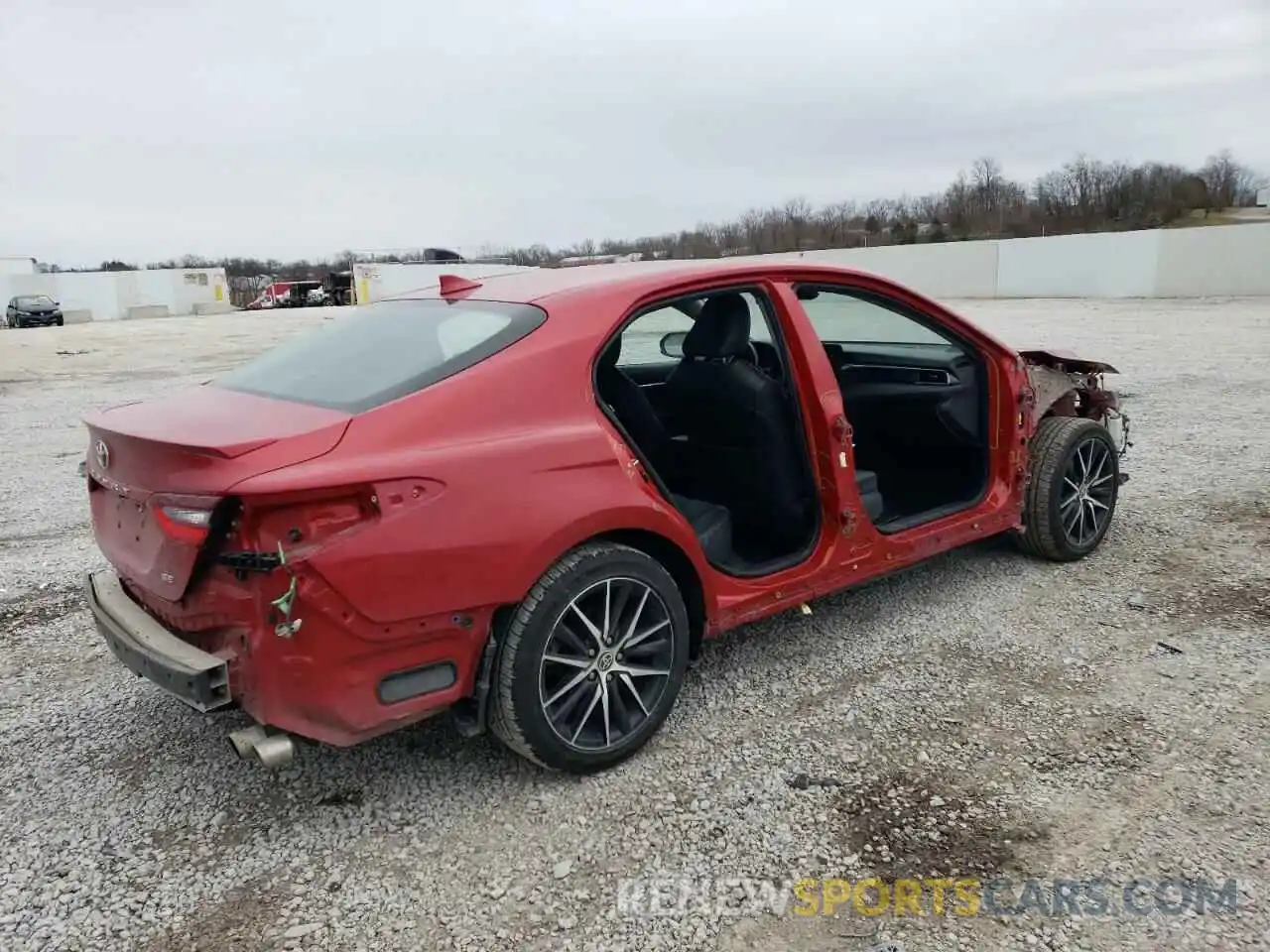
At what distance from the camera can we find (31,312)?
39969mm

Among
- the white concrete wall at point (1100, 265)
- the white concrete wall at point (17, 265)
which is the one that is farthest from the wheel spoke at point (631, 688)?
the white concrete wall at point (17, 265)

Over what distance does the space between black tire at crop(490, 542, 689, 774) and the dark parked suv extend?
45619 millimetres

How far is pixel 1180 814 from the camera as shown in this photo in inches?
104

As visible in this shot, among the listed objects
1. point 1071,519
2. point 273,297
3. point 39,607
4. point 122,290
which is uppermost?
point 122,290

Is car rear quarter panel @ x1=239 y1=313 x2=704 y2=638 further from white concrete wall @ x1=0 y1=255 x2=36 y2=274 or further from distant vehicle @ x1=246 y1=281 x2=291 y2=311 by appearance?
white concrete wall @ x1=0 y1=255 x2=36 y2=274

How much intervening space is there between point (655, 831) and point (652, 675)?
0.52 metres

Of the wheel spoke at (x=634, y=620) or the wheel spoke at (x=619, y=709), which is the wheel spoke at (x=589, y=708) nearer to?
the wheel spoke at (x=619, y=709)

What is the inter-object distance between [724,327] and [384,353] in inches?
52.5

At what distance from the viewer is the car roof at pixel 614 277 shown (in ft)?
10.4

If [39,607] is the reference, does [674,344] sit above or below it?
above

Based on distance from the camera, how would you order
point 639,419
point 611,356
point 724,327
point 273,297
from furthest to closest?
point 273,297
point 639,419
point 724,327
point 611,356

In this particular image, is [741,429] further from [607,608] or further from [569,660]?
[569,660]

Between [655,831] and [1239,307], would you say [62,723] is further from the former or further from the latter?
Answer: [1239,307]

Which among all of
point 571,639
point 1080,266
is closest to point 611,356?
point 571,639
